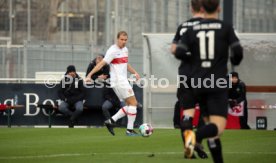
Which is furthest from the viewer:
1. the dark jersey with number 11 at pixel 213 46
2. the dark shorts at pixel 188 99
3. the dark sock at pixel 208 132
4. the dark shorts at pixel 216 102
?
the dark shorts at pixel 188 99

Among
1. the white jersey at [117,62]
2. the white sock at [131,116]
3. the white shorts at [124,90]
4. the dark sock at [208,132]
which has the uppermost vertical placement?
the white jersey at [117,62]

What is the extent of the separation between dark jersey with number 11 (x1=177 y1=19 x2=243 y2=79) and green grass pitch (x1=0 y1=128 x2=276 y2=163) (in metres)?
2.41

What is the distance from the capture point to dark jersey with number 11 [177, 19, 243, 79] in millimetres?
11016

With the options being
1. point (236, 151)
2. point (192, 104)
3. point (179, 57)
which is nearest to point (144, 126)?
point (236, 151)

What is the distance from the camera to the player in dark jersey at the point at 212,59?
10883mm

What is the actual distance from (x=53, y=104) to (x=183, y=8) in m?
7.00

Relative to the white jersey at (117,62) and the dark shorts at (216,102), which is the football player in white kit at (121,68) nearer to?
the white jersey at (117,62)

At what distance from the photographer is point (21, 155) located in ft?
47.8

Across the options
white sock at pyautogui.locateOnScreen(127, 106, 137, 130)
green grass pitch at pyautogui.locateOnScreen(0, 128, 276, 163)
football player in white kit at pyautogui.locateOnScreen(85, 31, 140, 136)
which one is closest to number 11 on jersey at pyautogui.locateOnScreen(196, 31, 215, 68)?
green grass pitch at pyautogui.locateOnScreen(0, 128, 276, 163)

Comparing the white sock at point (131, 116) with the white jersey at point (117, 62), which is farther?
the white sock at point (131, 116)

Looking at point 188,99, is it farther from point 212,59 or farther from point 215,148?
point 215,148

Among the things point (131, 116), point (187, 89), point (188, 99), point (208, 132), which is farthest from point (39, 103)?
point (208, 132)

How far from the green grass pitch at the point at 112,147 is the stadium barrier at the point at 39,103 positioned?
4142 millimetres

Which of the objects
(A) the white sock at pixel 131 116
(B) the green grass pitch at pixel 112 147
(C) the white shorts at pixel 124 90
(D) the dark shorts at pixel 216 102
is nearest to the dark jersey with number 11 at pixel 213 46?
(D) the dark shorts at pixel 216 102
